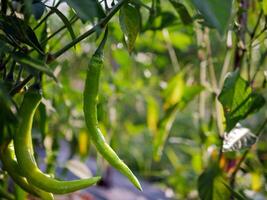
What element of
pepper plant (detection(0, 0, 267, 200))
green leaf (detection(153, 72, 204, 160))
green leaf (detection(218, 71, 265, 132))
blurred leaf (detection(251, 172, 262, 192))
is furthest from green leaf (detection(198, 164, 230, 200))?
blurred leaf (detection(251, 172, 262, 192))

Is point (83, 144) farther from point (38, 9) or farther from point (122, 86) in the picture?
point (38, 9)

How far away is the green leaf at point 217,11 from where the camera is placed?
0.34 meters

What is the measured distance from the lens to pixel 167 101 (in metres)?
1.22

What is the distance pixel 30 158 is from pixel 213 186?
39cm

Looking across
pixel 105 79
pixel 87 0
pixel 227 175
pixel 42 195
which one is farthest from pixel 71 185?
pixel 105 79

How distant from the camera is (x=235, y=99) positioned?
27.8 inches

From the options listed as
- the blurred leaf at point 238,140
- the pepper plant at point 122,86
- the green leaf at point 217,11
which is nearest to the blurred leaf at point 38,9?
the pepper plant at point 122,86

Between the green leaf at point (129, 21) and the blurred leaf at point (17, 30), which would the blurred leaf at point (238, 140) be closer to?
the green leaf at point (129, 21)

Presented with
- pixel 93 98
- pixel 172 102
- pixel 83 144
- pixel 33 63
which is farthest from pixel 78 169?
pixel 33 63

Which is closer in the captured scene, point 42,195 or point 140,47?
point 42,195

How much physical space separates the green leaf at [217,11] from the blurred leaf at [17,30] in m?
0.21

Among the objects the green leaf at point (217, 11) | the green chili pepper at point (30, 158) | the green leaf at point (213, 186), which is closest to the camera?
the green leaf at point (217, 11)

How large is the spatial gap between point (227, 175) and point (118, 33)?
0.39 m

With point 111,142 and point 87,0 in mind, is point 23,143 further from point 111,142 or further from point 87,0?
point 111,142
